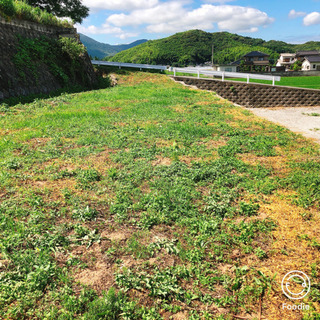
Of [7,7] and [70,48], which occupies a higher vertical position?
[7,7]

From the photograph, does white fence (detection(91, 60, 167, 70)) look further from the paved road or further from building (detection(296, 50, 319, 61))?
building (detection(296, 50, 319, 61))

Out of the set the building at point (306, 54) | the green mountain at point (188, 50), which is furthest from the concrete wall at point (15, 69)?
the building at point (306, 54)

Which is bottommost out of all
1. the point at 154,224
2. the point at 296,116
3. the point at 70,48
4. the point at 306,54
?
the point at 296,116

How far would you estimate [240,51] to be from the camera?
112625 mm

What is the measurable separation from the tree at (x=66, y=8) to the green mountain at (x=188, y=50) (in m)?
55.7

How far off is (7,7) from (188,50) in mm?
113160

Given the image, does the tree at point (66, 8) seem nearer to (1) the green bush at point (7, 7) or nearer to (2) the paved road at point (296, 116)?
(1) the green bush at point (7, 7)

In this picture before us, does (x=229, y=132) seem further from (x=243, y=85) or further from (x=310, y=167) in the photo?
(x=243, y=85)

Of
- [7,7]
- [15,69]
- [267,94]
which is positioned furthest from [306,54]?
[15,69]

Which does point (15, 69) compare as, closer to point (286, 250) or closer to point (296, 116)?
point (286, 250)

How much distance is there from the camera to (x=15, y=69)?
47.3 ft

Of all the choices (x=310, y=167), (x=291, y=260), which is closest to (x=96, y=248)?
(x=291, y=260)

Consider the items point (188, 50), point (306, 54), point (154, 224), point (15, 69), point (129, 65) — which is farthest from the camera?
point (188, 50)

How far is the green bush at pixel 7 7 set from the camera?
16375 mm
